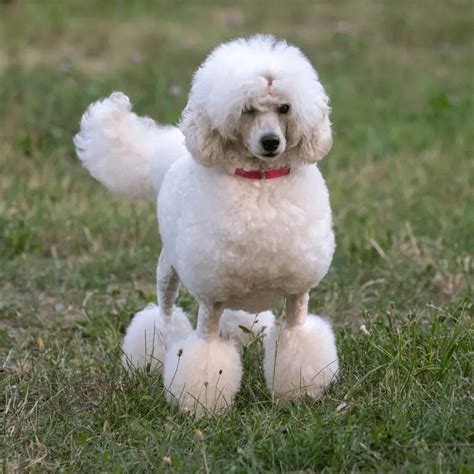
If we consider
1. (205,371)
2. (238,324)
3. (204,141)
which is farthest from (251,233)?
(238,324)

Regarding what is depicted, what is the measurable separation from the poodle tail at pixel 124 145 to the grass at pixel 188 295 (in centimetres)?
67

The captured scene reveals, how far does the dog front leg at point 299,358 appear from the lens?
3637mm

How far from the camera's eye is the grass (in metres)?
3.22

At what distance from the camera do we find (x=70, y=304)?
16.4 ft

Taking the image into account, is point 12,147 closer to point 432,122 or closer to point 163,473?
point 432,122

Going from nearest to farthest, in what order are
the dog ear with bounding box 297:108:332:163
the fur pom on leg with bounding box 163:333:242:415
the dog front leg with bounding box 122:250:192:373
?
the dog ear with bounding box 297:108:332:163
the fur pom on leg with bounding box 163:333:242:415
the dog front leg with bounding box 122:250:192:373

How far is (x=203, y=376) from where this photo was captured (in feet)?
11.8

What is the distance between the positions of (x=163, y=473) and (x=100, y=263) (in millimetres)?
2465

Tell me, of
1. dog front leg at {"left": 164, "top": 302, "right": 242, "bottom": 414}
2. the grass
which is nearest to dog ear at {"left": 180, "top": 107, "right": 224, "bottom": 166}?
dog front leg at {"left": 164, "top": 302, "right": 242, "bottom": 414}

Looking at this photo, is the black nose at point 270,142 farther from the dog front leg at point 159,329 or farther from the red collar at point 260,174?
the dog front leg at point 159,329

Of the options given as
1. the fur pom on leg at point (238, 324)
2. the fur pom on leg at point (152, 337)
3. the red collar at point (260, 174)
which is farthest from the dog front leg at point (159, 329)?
the red collar at point (260, 174)

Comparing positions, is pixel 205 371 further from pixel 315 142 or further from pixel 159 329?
pixel 315 142

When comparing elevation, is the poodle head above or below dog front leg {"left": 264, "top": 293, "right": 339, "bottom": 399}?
above

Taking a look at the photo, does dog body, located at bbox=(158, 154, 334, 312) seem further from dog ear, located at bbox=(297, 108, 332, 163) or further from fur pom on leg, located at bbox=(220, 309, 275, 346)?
fur pom on leg, located at bbox=(220, 309, 275, 346)
